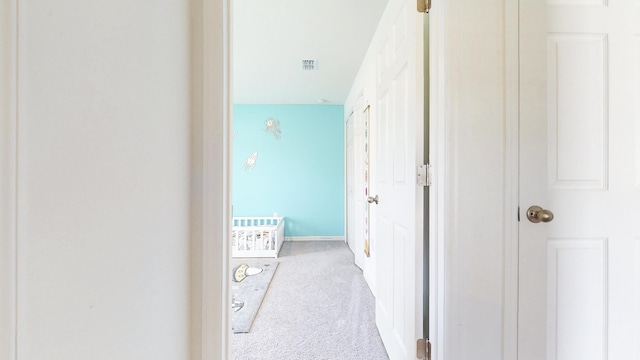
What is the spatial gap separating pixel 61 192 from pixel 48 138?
0.08 meters

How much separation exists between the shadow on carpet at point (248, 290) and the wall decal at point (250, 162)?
1.64 meters

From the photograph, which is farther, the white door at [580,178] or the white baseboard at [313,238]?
the white baseboard at [313,238]

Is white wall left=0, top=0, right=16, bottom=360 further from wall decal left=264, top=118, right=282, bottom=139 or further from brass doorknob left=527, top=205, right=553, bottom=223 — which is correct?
wall decal left=264, top=118, right=282, bottom=139

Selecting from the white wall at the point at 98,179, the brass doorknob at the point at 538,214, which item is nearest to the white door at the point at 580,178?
the brass doorknob at the point at 538,214

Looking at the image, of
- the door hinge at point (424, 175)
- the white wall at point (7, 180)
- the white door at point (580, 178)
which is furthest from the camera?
the door hinge at point (424, 175)

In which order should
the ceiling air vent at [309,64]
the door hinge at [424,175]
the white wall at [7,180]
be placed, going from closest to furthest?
1. the white wall at [7,180]
2. the door hinge at [424,175]
3. the ceiling air vent at [309,64]

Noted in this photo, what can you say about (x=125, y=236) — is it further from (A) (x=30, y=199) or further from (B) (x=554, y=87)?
(B) (x=554, y=87)

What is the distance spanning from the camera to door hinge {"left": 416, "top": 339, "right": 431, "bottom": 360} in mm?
1052

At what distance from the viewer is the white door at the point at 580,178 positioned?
0.93 m

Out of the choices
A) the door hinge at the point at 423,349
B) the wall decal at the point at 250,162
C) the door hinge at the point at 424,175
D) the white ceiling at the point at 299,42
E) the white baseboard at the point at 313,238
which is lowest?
the white baseboard at the point at 313,238

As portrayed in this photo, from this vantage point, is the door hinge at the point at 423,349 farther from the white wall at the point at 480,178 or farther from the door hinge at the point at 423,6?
the door hinge at the point at 423,6

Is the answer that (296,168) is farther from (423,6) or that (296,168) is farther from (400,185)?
(423,6)

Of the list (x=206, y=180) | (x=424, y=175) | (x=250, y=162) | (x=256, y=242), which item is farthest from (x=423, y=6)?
(x=250, y=162)

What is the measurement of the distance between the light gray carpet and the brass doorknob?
1083 millimetres
